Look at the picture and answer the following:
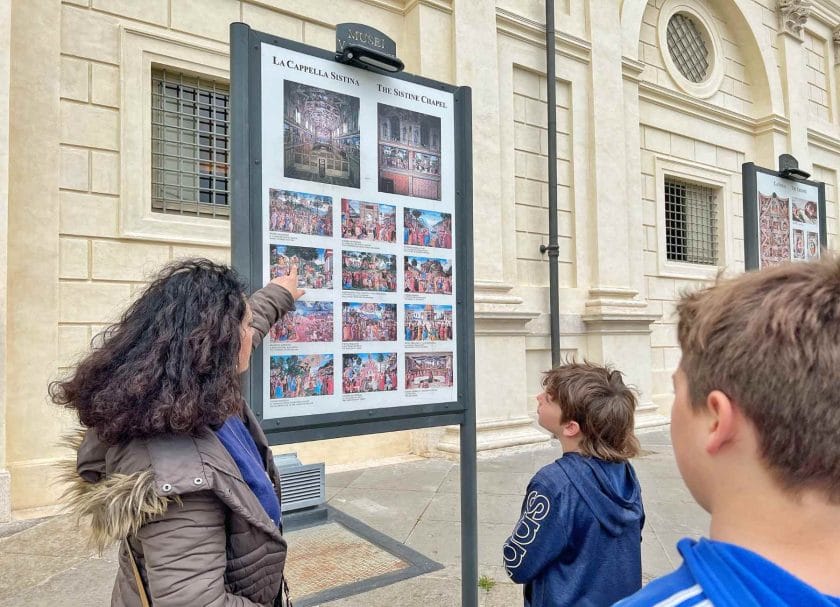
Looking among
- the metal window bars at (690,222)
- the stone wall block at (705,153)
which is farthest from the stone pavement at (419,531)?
the stone wall block at (705,153)

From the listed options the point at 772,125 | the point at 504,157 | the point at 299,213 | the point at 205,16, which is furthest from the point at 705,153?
the point at 299,213

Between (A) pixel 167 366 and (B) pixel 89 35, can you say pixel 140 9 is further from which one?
(A) pixel 167 366

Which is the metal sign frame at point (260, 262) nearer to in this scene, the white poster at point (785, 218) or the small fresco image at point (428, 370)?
the small fresco image at point (428, 370)

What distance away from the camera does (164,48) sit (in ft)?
17.5

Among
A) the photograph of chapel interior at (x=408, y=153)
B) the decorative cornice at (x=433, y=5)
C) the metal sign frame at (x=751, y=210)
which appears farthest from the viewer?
the decorative cornice at (x=433, y=5)

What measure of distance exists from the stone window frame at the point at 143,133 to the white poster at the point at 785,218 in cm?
493

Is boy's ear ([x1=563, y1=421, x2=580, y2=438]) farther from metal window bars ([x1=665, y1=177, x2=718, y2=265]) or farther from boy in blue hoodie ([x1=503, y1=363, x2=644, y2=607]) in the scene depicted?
metal window bars ([x1=665, y1=177, x2=718, y2=265])

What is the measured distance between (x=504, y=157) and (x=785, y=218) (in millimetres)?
3383

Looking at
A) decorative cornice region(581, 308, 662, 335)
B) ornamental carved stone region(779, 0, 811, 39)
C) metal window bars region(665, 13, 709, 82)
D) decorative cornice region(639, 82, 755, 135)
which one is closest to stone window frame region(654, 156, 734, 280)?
decorative cornice region(639, 82, 755, 135)

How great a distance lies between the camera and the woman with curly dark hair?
1248mm

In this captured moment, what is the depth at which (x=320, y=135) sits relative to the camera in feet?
7.64

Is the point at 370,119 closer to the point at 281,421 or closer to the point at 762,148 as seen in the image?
the point at 281,421

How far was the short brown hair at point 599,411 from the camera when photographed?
1.89 m

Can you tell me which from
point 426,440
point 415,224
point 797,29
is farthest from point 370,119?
point 797,29
